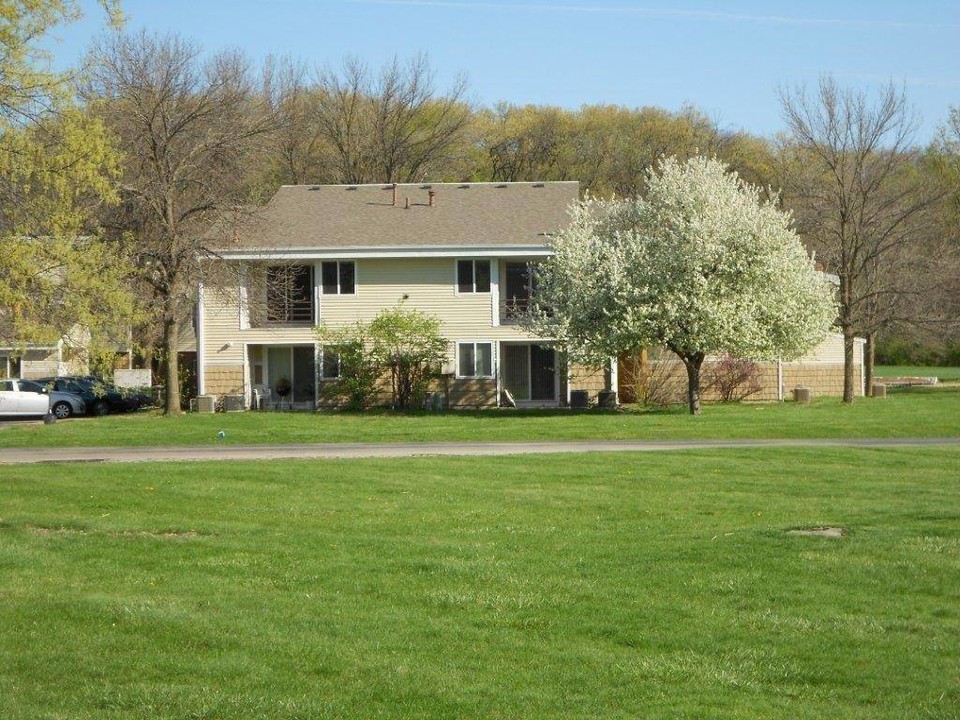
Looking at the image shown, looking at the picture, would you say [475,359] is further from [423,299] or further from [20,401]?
[20,401]

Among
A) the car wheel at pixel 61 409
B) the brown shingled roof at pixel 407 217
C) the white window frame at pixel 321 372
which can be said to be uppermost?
the brown shingled roof at pixel 407 217

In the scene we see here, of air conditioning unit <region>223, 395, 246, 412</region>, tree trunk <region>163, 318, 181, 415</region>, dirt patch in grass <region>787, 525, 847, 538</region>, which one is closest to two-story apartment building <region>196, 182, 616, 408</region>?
air conditioning unit <region>223, 395, 246, 412</region>

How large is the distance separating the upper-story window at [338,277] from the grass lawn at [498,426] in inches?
225

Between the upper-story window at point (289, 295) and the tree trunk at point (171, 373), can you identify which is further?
the upper-story window at point (289, 295)

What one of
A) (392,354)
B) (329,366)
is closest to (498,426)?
(392,354)

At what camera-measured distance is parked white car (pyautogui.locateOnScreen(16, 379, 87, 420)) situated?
40969 mm

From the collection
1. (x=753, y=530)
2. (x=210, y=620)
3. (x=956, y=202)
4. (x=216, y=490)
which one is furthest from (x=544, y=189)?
(x=210, y=620)

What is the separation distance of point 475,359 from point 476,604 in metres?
32.4

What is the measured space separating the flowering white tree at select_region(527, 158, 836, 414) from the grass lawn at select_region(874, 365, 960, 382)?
99.7ft

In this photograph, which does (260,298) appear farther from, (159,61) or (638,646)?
(638,646)

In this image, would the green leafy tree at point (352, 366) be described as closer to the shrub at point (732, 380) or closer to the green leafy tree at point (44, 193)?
the shrub at point (732, 380)

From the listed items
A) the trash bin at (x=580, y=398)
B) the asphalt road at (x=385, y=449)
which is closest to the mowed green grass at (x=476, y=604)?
the asphalt road at (x=385, y=449)

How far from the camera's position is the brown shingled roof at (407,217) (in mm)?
41688

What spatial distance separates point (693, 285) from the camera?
35.5 m
